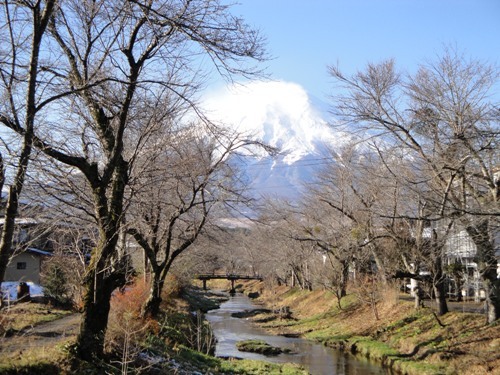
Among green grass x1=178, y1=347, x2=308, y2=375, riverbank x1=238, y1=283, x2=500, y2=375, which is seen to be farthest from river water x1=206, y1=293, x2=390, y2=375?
green grass x1=178, y1=347, x2=308, y2=375

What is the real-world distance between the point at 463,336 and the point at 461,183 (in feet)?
22.4

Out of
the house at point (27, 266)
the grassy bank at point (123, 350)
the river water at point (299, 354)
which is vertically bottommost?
the river water at point (299, 354)

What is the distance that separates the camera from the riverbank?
19.0 meters

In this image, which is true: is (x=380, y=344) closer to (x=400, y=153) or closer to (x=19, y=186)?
(x=400, y=153)

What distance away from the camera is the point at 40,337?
1430 centimetres

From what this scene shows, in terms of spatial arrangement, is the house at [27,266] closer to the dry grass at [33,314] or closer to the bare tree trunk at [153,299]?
the dry grass at [33,314]

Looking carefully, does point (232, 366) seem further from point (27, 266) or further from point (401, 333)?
point (27, 266)

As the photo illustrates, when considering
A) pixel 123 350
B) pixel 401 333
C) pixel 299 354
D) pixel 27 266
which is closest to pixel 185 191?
pixel 123 350

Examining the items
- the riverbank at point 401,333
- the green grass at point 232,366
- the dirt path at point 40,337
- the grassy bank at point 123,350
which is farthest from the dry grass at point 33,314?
the riverbank at point 401,333

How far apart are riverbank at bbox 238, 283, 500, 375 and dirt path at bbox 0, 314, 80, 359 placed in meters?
13.0

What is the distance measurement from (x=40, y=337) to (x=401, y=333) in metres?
17.6

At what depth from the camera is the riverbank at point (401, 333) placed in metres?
19.0

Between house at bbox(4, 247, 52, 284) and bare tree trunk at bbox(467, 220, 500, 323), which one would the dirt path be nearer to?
bare tree trunk at bbox(467, 220, 500, 323)

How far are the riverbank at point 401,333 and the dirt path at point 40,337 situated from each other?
12993mm
